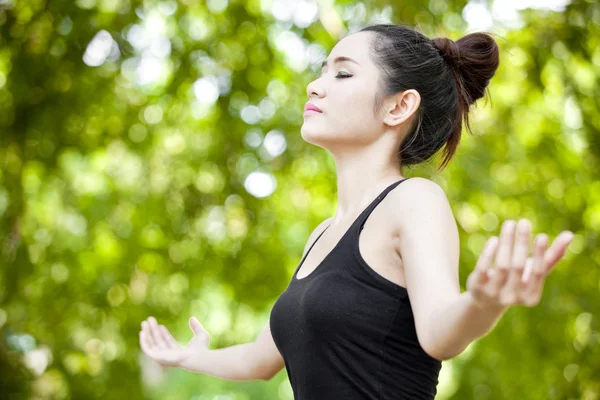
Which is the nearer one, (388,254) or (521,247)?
(521,247)

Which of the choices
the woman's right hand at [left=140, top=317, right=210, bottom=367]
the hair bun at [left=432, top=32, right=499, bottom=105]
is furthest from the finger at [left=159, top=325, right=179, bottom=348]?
the hair bun at [left=432, top=32, right=499, bottom=105]

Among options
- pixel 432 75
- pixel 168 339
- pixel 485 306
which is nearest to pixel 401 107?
pixel 432 75

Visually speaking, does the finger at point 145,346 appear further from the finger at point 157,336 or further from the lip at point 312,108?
the lip at point 312,108

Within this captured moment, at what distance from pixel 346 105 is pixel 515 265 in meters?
0.58

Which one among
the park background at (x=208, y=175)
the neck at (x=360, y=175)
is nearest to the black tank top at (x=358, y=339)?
the neck at (x=360, y=175)

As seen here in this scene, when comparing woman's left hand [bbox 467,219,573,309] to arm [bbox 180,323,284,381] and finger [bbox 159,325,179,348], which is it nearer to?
arm [bbox 180,323,284,381]

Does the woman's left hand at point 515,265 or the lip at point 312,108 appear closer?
the woman's left hand at point 515,265

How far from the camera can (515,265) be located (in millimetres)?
853

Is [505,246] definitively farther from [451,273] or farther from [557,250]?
[451,273]

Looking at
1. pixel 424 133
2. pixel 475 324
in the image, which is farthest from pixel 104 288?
pixel 475 324

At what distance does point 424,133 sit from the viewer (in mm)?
1438

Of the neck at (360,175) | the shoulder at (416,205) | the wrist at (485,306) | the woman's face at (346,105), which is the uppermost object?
the woman's face at (346,105)

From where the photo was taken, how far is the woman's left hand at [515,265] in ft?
2.73

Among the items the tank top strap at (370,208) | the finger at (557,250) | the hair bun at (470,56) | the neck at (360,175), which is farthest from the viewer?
the hair bun at (470,56)
